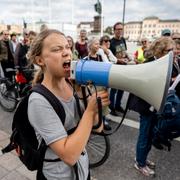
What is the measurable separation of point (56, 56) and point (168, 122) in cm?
162

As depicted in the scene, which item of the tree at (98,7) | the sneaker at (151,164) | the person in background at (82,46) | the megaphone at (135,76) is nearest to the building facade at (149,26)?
the tree at (98,7)

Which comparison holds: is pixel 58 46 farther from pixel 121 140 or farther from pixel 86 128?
pixel 121 140

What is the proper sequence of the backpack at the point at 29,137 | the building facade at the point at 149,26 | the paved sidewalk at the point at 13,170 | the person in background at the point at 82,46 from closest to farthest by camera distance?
the backpack at the point at 29,137
the paved sidewalk at the point at 13,170
the person in background at the point at 82,46
the building facade at the point at 149,26

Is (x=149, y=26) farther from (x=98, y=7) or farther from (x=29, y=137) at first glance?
(x=29, y=137)

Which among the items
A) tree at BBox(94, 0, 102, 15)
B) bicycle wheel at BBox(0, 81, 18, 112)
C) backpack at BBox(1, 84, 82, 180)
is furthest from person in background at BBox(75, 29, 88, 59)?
tree at BBox(94, 0, 102, 15)

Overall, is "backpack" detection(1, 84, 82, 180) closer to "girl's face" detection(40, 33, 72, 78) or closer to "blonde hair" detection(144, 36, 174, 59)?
"girl's face" detection(40, 33, 72, 78)

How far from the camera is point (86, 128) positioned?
105 centimetres

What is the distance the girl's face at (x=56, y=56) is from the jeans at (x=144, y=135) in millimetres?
1459

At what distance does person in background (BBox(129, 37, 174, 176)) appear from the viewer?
2260mm

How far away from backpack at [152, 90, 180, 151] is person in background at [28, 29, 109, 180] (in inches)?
45.7

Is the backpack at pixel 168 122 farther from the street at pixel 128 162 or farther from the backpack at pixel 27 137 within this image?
the backpack at pixel 27 137

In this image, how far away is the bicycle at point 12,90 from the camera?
4.59 meters

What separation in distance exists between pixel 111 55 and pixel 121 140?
5.92ft

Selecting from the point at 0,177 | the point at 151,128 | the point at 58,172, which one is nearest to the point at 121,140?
the point at 151,128
